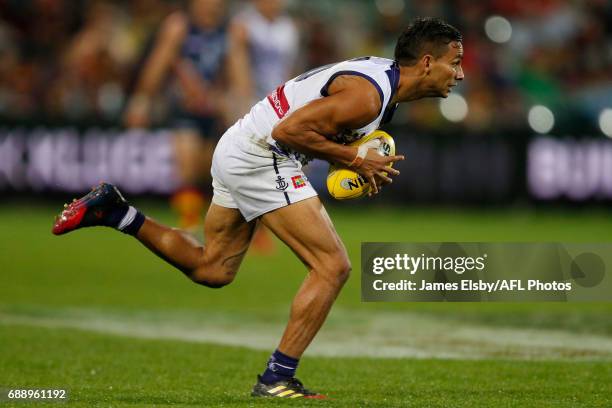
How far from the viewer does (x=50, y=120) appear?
64.3ft

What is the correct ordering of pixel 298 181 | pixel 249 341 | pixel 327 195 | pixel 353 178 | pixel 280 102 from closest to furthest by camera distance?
pixel 353 178 → pixel 298 181 → pixel 280 102 → pixel 249 341 → pixel 327 195

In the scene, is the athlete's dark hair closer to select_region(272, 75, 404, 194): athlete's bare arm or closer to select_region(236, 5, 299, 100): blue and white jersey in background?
select_region(272, 75, 404, 194): athlete's bare arm

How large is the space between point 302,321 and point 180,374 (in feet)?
4.28

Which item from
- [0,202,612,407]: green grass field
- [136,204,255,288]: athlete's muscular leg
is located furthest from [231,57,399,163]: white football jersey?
[0,202,612,407]: green grass field

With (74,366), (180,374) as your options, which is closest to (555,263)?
(180,374)

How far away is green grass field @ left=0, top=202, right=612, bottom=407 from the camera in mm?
7102

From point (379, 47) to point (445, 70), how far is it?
15.4 meters

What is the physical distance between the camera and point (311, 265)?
697cm

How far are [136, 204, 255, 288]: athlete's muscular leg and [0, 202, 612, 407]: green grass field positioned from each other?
69 cm

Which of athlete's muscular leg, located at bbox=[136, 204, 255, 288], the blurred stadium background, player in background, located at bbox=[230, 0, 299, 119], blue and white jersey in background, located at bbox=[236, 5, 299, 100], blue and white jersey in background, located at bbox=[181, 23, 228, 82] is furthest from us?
blue and white jersey in background, located at bbox=[236, 5, 299, 100]

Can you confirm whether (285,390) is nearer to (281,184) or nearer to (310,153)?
(281,184)

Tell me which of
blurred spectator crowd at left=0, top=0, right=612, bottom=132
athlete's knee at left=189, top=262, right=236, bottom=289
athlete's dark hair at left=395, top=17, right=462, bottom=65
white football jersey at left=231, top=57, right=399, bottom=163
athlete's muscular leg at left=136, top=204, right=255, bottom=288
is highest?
blurred spectator crowd at left=0, top=0, right=612, bottom=132

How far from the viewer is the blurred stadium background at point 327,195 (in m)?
9.01

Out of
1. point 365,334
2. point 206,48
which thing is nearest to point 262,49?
point 206,48
